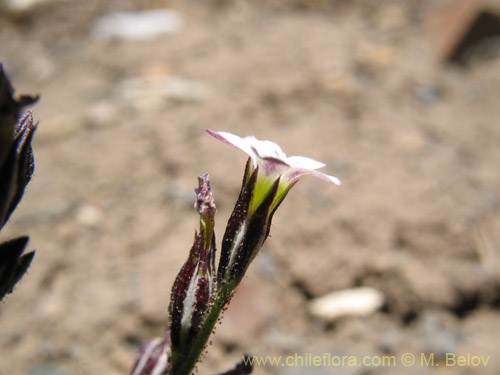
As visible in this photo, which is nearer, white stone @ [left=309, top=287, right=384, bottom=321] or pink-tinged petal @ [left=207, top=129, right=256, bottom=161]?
pink-tinged petal @ [left=207, top=129, right=256, bottom=161]

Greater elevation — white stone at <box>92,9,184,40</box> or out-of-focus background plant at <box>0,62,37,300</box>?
out-of-focus background plant at <box>0,62,37,300</box>

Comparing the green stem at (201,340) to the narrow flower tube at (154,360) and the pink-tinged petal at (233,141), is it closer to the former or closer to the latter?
the narrow flower tube at (154,360)

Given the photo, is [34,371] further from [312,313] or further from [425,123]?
[425,123]

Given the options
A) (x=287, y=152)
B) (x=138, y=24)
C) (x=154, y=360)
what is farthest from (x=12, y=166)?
(x=138, y=24)

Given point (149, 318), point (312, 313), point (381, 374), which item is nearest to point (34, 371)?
point (149, 318)

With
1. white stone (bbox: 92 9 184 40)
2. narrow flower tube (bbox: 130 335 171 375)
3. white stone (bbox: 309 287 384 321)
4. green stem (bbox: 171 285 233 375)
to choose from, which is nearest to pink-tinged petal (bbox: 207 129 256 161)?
green stem (bbox: 171 285 233 375)

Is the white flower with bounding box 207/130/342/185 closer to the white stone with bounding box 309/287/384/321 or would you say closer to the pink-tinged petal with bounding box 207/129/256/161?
the pink-tinged petal with bounding box 207/129/256/161

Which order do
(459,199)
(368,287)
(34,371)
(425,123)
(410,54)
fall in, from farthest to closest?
(410,54), (425,123), (459,199), (368,287), (34,371)

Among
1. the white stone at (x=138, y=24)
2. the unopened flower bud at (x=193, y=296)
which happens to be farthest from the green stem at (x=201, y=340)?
the white stone at (x=138, y=24)
